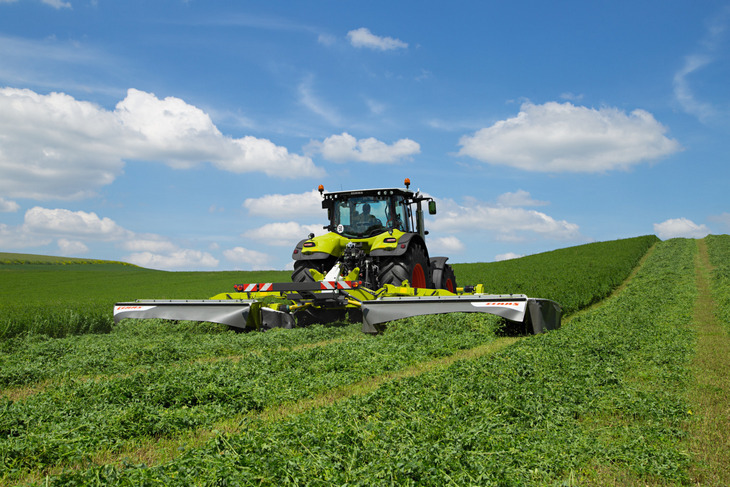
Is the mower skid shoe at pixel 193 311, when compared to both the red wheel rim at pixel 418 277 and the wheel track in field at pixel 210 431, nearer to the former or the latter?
the red wheel rim at pixel 418 277

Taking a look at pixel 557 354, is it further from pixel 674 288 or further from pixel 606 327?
pixel 674 288

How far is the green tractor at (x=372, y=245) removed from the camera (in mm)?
10281

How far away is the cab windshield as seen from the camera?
11.2 m

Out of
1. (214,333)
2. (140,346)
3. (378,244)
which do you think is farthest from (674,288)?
(140,346)

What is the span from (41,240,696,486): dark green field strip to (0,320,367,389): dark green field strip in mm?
3228

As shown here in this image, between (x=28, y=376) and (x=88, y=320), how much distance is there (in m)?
5.71

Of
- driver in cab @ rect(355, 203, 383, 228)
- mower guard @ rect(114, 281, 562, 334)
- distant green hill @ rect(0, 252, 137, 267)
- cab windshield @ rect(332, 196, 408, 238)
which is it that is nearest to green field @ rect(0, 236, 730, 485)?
mower guard @ rect(114, 281, 562, 334)

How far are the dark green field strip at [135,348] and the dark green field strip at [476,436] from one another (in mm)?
3228

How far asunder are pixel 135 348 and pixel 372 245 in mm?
4999

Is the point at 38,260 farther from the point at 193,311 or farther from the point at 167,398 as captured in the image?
the point at 167,398

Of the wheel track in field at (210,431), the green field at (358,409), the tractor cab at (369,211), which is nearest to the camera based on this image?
the green field at (358,409)

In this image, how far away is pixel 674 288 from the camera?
20000 millimetres

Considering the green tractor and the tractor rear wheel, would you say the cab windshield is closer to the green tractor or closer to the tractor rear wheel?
the green tractor

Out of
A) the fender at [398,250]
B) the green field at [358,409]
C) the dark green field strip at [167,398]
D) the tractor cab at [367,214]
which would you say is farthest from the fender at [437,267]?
the dark green field strip at [167,398]
